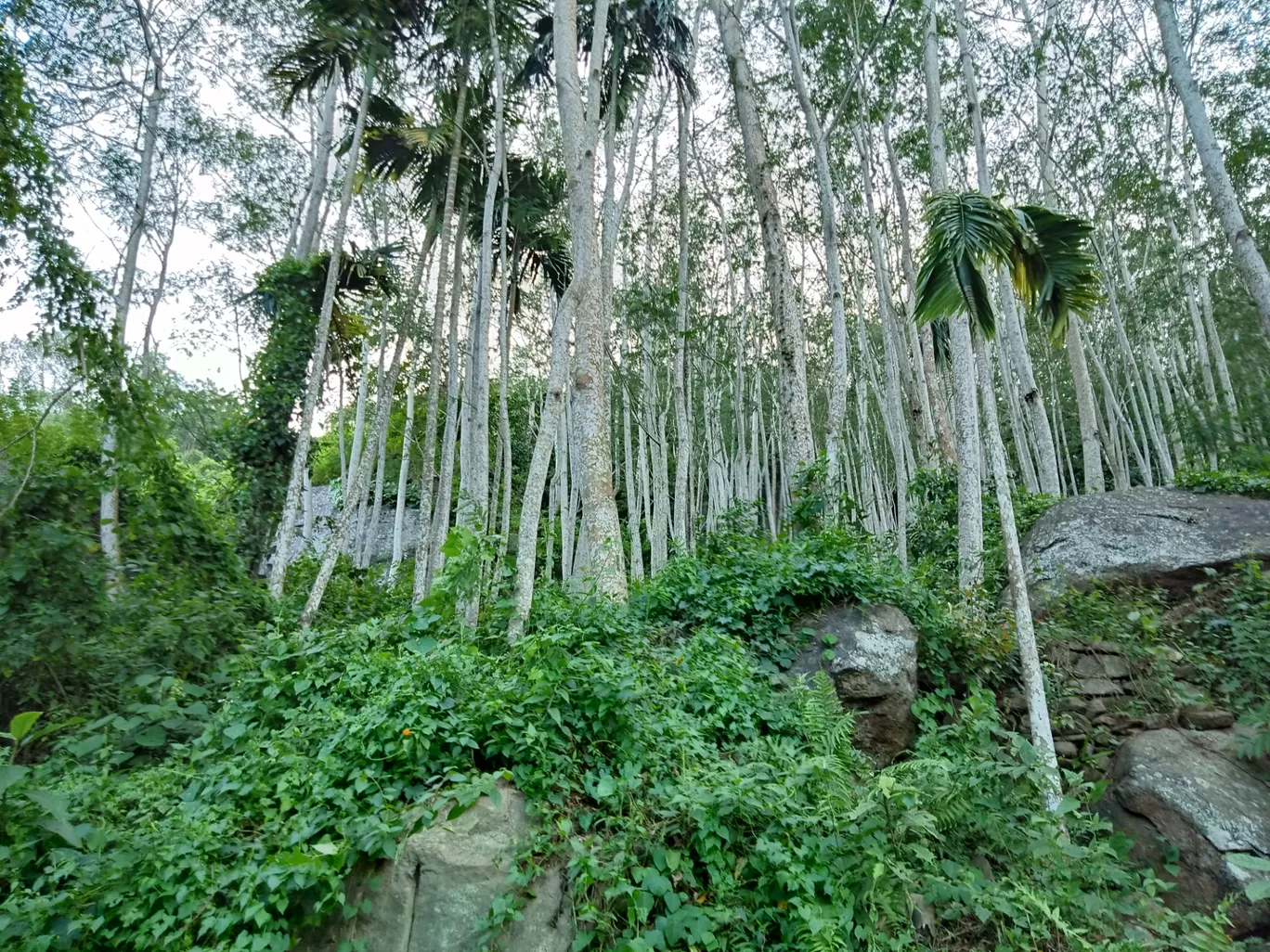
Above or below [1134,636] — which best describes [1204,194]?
above

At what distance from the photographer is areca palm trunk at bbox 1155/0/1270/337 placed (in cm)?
653

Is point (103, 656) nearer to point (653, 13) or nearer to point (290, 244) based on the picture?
point (653, 13)

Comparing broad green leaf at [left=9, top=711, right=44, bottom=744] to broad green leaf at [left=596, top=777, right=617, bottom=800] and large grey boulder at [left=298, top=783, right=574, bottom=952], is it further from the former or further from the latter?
broad green leaf at [left=596, top=777, right=617, bottom=800]

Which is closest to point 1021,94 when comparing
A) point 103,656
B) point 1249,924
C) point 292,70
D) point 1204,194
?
point 1204,194

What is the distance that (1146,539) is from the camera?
726 cm

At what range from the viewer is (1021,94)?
1479 centimetres

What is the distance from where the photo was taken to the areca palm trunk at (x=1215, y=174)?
653cm

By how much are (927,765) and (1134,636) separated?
11.2ft

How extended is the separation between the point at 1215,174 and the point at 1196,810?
6.13 metres

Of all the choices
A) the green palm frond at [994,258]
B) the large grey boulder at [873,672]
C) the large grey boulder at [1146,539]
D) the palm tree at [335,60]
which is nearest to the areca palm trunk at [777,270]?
the large grey boulder at [873,672]

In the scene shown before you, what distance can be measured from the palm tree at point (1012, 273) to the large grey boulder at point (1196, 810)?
61 centimetres

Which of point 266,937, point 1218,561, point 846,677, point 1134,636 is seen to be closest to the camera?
point 266,937

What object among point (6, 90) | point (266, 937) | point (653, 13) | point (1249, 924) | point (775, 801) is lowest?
point (1249, 924)

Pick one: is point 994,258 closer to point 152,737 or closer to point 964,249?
point 964,249
